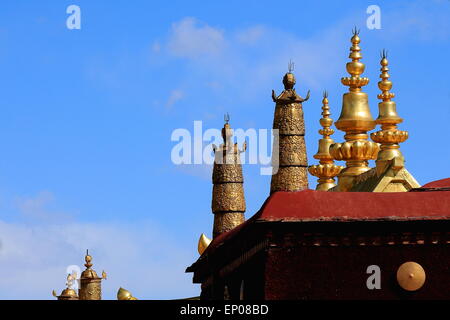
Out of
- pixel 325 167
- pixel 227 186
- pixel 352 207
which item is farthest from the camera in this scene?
pixel 325 167

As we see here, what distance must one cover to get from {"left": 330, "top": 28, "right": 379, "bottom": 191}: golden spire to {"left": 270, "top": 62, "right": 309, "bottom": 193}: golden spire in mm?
10089

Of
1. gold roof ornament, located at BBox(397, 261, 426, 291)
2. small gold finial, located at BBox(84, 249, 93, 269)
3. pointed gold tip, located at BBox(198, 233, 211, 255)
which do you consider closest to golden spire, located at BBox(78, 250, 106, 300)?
small gold finial, located at BBox(84, 249, 93, 269)

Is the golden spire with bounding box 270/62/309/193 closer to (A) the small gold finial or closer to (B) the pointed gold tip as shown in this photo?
(B) the pointed gold tip

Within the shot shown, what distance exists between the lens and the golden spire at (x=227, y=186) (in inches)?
1198

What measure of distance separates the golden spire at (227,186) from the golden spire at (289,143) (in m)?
5.17

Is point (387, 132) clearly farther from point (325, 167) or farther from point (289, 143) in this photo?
point (289, 143)

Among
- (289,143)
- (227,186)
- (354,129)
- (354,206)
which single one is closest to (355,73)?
(354,129)

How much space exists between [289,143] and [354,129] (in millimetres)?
10911

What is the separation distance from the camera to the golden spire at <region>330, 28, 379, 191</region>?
35656 mm

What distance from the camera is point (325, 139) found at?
130ft

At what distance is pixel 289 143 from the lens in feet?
82.9

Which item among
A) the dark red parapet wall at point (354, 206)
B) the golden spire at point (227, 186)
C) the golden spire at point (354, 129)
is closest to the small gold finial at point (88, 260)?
the golden spire at point (354, 129)
